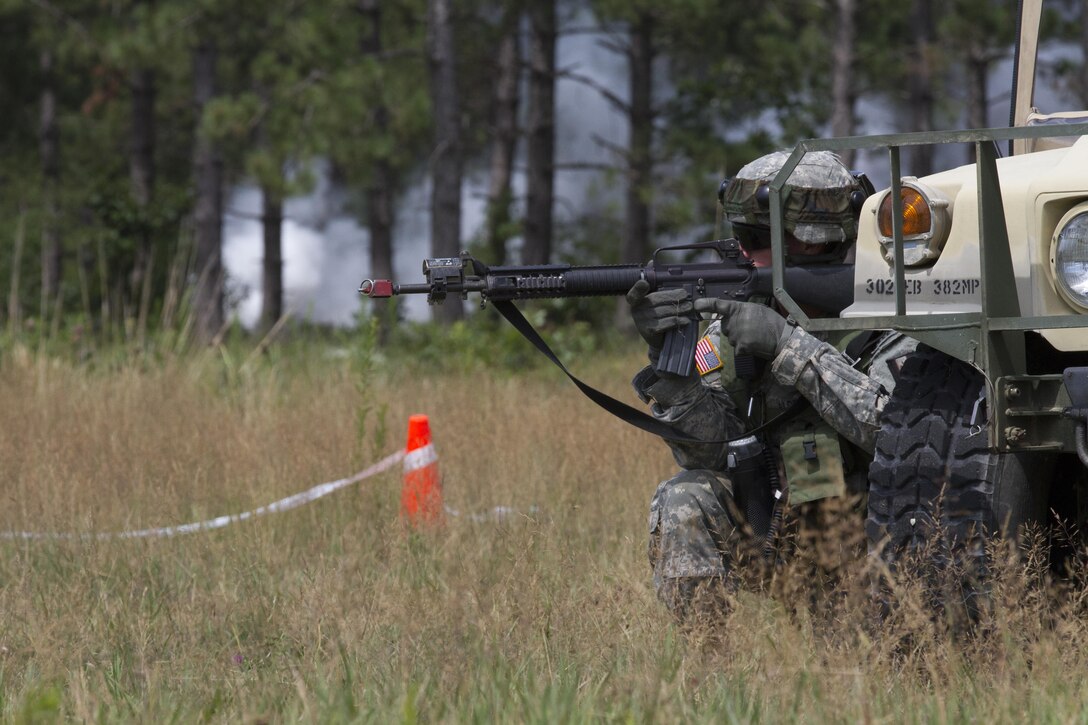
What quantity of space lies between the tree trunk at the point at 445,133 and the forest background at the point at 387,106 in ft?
0.09

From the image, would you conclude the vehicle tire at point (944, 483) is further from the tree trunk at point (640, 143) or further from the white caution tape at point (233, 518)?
the tree trunk at point (640, 143)

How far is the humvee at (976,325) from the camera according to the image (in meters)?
3.18

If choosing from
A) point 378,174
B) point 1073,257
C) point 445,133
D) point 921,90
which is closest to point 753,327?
point 1073,257

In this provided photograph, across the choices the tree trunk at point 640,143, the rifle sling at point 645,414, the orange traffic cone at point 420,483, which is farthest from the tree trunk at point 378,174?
the rifle sling at point 645,414

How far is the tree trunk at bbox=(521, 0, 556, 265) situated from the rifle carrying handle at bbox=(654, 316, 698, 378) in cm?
1501

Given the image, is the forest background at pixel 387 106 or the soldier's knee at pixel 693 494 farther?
the forest background at pixel 387 106

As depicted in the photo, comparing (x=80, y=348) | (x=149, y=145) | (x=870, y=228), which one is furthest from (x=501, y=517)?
(x=149, y=145)

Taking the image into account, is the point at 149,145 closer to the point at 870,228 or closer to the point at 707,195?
the point at 707,195

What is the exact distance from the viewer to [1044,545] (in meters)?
3.62

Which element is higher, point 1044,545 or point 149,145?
point 149,145

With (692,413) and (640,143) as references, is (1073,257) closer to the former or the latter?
(692,413)

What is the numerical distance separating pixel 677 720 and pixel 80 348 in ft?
25.7

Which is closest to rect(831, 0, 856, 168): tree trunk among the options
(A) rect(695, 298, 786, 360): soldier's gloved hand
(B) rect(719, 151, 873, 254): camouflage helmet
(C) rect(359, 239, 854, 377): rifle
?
(B) rect(719, 151, 873, 254): camouflage helmet

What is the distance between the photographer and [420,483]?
5809 mm
